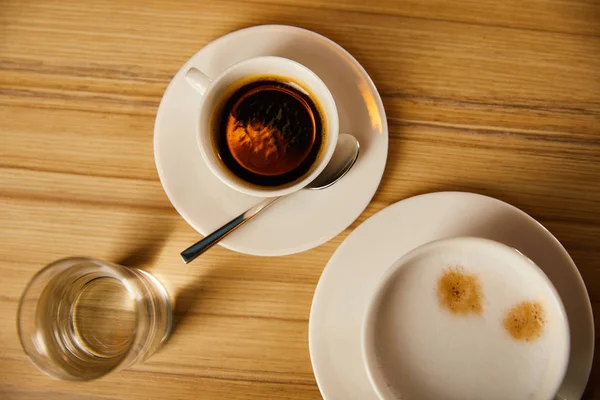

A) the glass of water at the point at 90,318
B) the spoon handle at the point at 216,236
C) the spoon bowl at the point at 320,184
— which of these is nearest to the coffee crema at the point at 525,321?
the spoon bowl at the point at 320,184

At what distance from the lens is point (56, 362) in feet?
2.84

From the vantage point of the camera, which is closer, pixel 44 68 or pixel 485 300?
pixel 485 300

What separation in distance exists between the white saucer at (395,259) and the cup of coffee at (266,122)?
0.62ft

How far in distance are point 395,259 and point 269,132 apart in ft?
1.16

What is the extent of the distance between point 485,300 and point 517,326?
0.07 metres

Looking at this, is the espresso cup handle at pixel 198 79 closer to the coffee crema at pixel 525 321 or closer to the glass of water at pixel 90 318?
the glass of water at pixel 90 318

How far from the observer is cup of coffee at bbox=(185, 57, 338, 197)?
90 centimetres

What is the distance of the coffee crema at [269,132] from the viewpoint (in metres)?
0.94

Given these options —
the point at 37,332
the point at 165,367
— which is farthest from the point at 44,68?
the point at 165,367

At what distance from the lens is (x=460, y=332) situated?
2.85 ft

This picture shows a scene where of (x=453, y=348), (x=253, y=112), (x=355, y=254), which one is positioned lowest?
(x=453, y=348)

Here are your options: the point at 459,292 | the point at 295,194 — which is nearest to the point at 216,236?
the point at 295,194

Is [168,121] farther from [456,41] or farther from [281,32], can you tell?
[456,41]

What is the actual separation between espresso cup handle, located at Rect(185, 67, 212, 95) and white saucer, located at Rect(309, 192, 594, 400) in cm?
39
